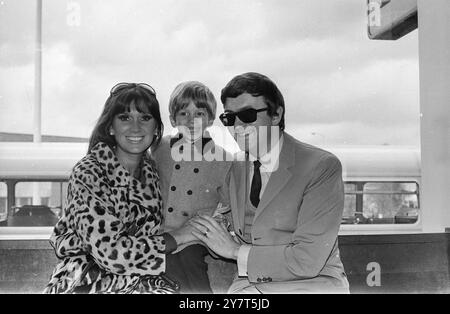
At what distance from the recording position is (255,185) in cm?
221

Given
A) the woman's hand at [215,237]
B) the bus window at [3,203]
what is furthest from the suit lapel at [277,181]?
the bus window at [3,203]

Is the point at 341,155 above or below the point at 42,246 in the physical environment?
above

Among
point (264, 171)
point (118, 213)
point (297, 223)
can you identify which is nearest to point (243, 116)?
point (264, 171)

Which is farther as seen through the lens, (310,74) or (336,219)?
(310,74)

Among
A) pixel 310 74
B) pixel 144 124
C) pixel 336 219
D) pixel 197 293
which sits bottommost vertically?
pixel 197 293

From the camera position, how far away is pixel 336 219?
2.17 metres

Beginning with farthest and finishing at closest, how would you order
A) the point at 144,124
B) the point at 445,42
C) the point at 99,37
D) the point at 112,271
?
1. the point at 445,42
2. the point at 99,37
3. the point at 144,124
4. the point at 112,271

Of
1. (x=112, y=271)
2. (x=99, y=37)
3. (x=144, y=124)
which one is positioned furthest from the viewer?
(x=99, y=37)

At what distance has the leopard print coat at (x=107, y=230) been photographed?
Answer: 76.6 inches

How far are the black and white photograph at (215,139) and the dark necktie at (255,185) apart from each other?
0.01 m

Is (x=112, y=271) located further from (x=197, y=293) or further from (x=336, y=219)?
(x=336, y=219)

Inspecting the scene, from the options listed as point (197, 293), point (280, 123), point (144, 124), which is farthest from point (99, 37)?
point (197, 293)

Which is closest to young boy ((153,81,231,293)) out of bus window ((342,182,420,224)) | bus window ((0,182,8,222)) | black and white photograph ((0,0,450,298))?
black and white photograph ((0,0,450,298))

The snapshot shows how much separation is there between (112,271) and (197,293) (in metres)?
0.43
